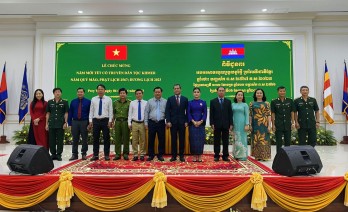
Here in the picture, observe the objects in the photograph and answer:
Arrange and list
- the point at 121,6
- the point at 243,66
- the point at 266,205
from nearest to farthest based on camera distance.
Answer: the point at 266,205 < the point at 121,6 < the point at 243,66

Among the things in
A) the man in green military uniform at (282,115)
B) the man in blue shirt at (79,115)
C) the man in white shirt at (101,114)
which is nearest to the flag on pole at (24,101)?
the man in blue shirt at (79,115)

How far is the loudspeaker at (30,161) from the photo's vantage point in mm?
2719

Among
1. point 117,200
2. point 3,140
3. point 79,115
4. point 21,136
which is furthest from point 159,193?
point 3,140

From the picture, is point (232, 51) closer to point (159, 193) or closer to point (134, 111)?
point (134, 111)

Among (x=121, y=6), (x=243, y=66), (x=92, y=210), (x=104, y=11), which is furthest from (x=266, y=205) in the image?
(x=104, y=11)

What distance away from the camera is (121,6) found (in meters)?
6.45

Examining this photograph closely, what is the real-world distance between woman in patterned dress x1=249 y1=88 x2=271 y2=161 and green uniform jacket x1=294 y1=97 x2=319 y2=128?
0.60 metres

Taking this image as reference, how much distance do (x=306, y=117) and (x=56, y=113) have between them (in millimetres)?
4084

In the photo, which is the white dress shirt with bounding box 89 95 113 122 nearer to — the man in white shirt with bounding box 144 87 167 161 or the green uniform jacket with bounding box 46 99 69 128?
the green uniform jacket with bounding box 46 99 69 128

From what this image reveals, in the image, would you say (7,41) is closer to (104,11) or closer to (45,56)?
(45,56)

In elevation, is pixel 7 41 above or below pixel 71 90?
above

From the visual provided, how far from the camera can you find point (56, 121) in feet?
12.9

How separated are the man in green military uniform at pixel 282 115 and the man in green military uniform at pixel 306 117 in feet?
0.58

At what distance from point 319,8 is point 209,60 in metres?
3.18
